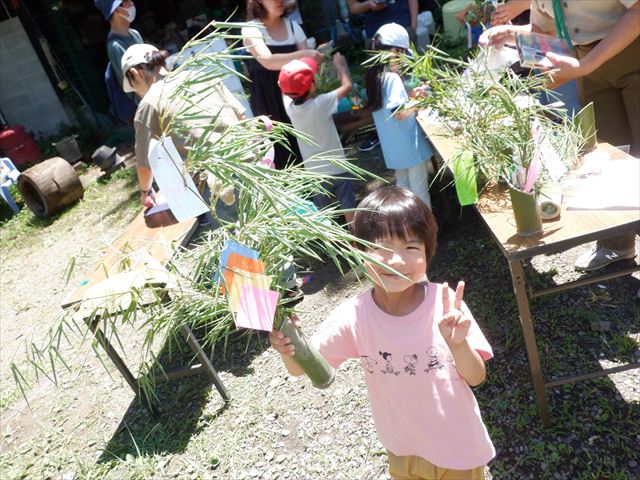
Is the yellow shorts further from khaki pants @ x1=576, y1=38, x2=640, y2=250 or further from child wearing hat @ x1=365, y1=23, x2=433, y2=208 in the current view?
child wearing hat @ x1=365, y1=23, x2=433, y2=208

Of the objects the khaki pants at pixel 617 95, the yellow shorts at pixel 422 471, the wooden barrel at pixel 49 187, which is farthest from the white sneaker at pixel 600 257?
the wooden barrel at pixel 49 187

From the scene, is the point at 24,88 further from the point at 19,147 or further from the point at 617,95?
the point at 617,95

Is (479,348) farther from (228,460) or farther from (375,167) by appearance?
(375,167)

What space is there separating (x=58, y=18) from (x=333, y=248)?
30.8 ft

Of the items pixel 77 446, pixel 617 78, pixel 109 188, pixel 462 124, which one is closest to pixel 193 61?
pixel 462 124

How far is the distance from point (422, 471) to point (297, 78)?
2.28 m

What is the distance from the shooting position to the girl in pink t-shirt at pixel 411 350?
53.2 inches

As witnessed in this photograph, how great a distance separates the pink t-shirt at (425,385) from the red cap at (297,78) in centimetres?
198

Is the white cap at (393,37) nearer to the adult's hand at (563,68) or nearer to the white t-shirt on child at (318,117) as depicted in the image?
the white t-shirt on child at (318,117)

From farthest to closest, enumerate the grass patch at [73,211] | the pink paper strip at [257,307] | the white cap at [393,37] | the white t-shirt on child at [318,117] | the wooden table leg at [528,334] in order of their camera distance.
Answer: the grass patch at [73,211]
the white t-shirt on child at [318,117]
the white cap at [393,37]
the wooden table leg at [528,334]
the pink paper strip at [257,307]

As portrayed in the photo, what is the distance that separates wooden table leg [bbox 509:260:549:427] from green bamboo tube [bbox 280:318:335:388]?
733 millimetres

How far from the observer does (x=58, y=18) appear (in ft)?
28.9

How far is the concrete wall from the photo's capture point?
28.0 feet

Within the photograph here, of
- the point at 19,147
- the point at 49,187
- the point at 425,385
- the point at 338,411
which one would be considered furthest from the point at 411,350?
the point at 19,147
